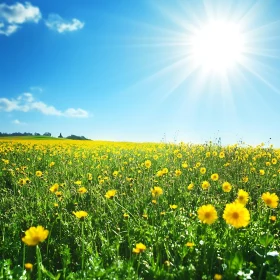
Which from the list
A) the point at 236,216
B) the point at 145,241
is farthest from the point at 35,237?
the point at 236,216

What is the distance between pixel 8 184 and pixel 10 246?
3477 millimetres

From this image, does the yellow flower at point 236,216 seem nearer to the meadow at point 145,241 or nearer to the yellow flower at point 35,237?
the meadow at point 145,241

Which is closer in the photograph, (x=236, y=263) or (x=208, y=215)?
(x=236, y=263)

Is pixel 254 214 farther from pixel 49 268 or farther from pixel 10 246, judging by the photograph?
pixel 10 246

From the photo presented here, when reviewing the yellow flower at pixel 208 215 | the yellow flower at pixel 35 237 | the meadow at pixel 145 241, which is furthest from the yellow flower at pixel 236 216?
the yellow flower at pixel 35 237

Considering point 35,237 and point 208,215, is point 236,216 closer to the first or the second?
point 208,215

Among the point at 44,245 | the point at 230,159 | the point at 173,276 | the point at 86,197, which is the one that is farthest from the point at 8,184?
the point at 230,159

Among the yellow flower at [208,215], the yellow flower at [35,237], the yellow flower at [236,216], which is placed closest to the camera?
the yellow flower at [35,237]

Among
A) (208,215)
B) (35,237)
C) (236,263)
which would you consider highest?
(208,215)

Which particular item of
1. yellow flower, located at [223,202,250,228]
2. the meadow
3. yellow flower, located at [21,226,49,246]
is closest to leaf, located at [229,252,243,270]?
the meadow

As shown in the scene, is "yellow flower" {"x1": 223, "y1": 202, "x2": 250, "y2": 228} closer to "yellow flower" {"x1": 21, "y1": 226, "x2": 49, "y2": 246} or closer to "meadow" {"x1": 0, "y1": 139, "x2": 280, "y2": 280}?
"meadow" {"x1": 0, "y1": 139, "x2": 280, "y2": 280}

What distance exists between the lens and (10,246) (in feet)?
10.2

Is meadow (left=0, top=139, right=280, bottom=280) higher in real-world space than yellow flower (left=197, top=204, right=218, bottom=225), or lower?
lower

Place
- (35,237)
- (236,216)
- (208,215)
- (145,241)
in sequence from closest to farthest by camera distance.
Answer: (35,237) → (236,216) → (208,215) → (145,241)
